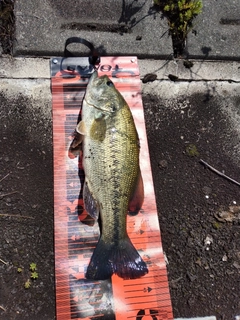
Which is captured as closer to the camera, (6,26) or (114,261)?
(114,261)

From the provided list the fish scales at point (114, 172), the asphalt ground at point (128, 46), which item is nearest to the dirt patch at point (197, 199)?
the asphalt ground at point (128, 46)

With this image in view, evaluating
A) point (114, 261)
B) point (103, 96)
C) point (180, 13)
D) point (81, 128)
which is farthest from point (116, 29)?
point (114, 261)

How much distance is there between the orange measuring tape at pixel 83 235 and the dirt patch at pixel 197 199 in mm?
134

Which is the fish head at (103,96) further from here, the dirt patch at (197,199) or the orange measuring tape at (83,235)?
the dirt patch at (197,199)

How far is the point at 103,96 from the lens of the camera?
3.66m

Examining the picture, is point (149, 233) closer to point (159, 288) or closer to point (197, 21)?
point (159, 288)

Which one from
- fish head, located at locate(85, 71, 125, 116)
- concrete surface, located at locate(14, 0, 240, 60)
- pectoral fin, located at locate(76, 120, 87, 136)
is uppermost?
concrete surface, located at locate(14, 0, 240, 60)

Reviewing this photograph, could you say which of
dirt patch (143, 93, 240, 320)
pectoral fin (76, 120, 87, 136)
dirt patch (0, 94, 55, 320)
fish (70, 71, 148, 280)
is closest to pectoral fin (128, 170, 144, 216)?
fish (70, 71, 148, 280)

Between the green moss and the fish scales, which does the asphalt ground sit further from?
the fish scales

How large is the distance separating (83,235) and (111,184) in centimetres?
60

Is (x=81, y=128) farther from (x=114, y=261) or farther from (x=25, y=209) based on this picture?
(x=114, y=261)

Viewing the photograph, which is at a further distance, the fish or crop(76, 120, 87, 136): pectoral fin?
crop(76, 120, 87, 136): pectoral fin

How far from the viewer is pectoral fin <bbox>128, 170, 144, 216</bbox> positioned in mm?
3520

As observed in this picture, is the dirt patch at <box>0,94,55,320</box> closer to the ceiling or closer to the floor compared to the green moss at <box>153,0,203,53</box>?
closer to the floor
